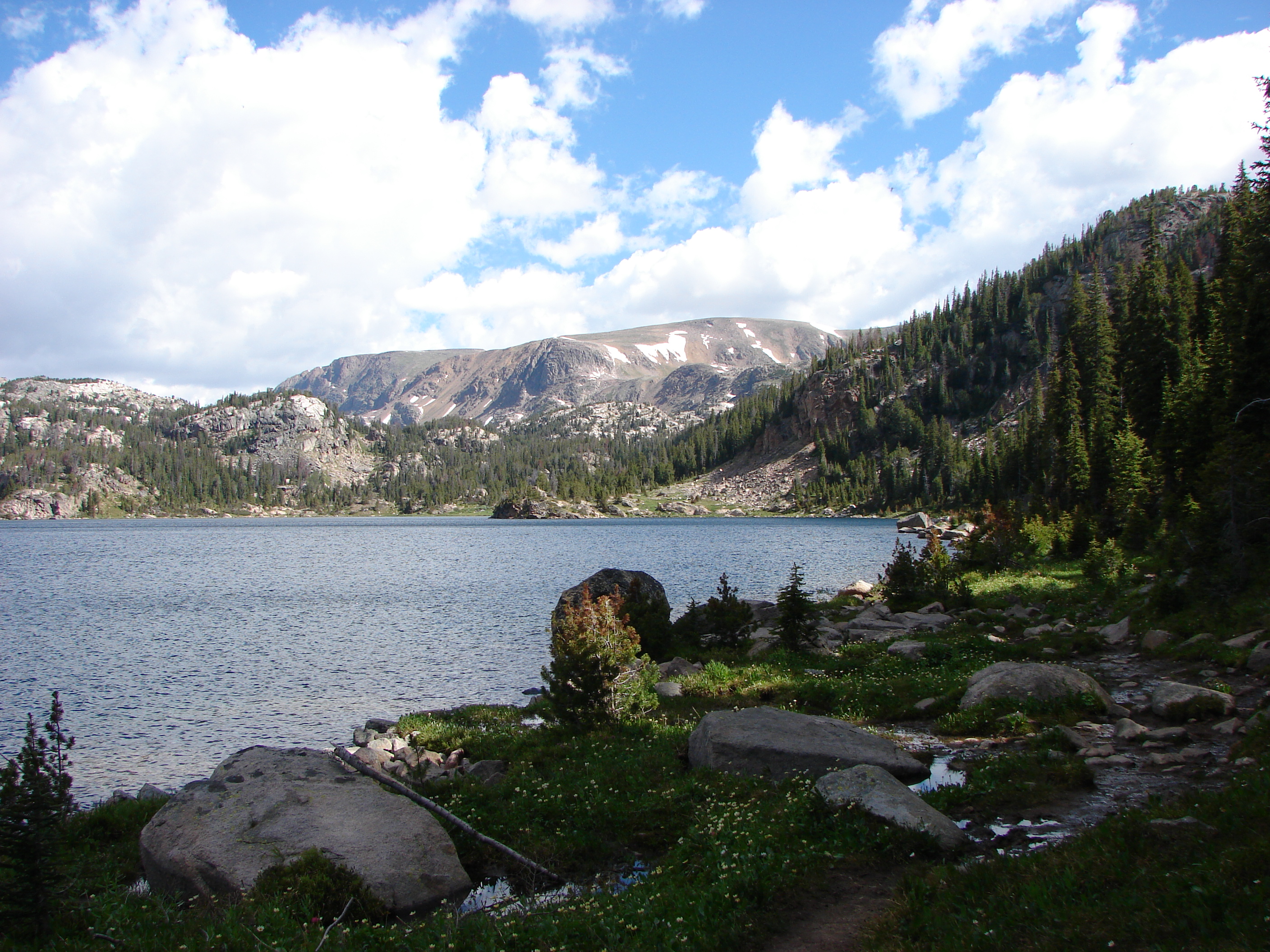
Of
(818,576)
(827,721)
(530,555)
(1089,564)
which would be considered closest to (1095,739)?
(827,721)

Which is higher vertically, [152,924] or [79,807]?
[152,924]

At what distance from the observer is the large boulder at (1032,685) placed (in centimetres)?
1728

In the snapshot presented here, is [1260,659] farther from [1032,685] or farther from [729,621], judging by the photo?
[729,621]

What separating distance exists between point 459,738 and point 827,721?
400 inches

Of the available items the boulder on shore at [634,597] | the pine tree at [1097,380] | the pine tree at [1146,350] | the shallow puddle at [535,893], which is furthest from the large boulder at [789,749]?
the pine tree at [1146,350]

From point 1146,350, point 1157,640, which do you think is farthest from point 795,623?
point 1146,350

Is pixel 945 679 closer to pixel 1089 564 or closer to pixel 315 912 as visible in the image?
pixel 315 912

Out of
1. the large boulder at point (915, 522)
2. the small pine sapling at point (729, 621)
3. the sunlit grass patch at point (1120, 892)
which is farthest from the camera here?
the large boulder at point (915, 522)

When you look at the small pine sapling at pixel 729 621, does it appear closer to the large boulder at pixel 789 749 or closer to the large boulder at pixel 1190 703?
the large boulder at pixel 789 749

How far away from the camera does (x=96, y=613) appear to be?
49.5m

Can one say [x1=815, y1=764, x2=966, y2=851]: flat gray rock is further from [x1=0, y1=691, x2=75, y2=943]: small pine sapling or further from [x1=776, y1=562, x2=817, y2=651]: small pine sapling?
[x1=776, y1=562, x2=817, y2=651]: small pine sapling

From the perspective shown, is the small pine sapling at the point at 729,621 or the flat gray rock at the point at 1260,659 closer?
Result: the flat gray rock at the point at 1260,659

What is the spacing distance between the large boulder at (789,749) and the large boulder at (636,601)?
463 inches

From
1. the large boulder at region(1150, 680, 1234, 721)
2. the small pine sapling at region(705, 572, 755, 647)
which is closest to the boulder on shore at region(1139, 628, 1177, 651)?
the large boulder at region(1150, 680, 1234, 721)
